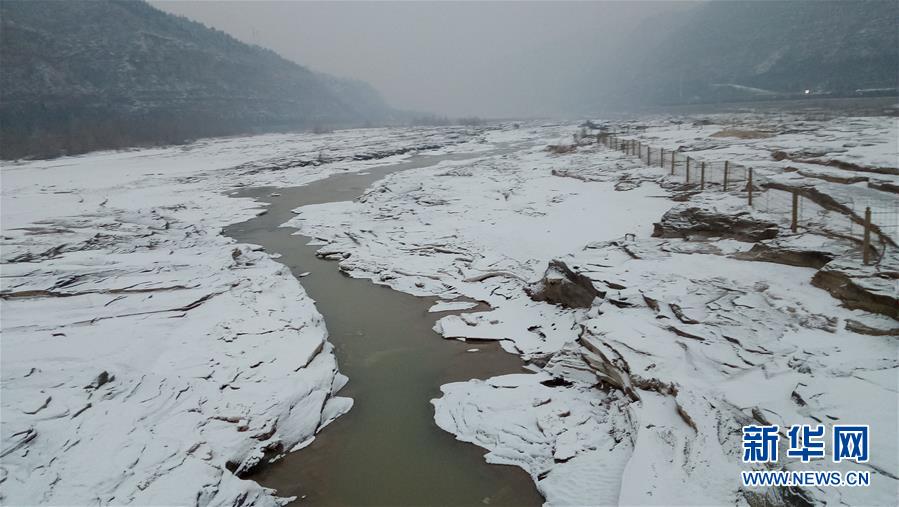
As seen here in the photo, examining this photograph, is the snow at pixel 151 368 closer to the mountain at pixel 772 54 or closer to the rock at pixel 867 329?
the rock at pixel 867 329

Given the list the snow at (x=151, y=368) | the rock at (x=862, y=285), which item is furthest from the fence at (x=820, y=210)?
the snow at (x=151, y=368)

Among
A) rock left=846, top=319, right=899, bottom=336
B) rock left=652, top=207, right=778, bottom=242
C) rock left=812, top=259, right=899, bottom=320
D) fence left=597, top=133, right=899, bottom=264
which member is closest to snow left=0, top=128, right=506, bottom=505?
rock left=846, top=319, right=899, bottom=336

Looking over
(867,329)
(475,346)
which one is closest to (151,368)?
(475,346)

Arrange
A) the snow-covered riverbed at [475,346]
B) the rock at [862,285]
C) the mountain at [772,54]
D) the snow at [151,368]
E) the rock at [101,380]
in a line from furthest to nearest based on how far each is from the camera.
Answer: the mountain at [772,54]
the rock at [101,380]
the rock at [862,285]
the snow at [151,368]
the snow-covered riverbed at [475,346]

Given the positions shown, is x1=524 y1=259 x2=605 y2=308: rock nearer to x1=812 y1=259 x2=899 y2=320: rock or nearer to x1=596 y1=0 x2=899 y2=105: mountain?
x1=812 y1=259 x2=899 y2=320: rock

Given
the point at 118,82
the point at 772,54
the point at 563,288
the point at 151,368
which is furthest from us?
the point at 772,54

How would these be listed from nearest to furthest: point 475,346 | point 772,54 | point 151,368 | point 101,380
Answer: point 101,380 → point 151,368 → point 475,346 → point 772,54

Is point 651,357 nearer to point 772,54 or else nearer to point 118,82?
point 118,82
